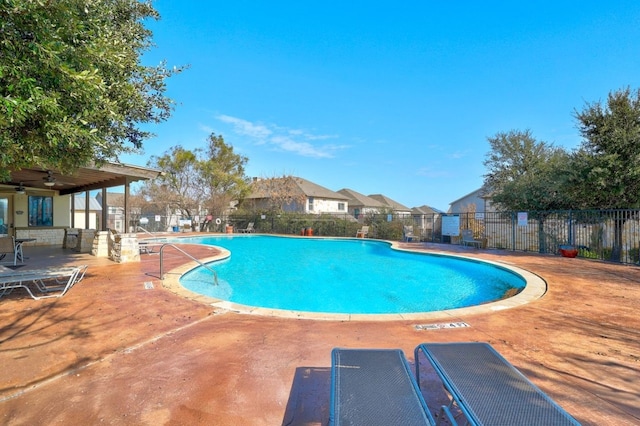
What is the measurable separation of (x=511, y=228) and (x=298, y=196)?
59.7ft

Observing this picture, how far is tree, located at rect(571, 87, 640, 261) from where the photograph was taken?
1047 centimetres

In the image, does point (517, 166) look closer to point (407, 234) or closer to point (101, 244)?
point (407, 234)

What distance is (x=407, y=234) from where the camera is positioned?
19.4m

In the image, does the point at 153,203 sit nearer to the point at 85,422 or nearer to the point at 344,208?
the point at 344,208

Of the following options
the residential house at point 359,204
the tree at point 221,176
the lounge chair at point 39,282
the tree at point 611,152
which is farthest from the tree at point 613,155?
the residential house at point 359,204

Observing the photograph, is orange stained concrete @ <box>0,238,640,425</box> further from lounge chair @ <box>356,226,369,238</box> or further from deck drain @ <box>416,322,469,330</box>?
lounge chair @ <box>356,226,369,238</box>

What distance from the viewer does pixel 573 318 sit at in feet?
15.6

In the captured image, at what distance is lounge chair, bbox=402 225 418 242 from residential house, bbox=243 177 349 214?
39.2ft

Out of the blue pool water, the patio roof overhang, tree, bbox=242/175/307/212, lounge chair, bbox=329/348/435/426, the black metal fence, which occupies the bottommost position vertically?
the blue pool water

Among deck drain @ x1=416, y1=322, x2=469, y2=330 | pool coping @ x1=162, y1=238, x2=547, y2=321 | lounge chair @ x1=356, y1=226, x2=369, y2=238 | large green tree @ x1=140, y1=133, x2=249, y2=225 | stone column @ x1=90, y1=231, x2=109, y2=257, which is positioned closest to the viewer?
deck drain @ x1=416, y1=322, x2=469, y2=330

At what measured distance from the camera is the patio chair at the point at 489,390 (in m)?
1.78

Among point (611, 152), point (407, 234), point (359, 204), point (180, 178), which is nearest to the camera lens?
point (611, 152)

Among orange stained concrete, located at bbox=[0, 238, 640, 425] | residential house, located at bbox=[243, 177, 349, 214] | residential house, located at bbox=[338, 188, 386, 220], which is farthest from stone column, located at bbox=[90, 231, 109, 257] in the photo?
residential house, located at bbox=[338, 188, 386, 220]

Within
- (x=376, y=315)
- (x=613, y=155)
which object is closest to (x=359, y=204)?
(x=613, y=155)
